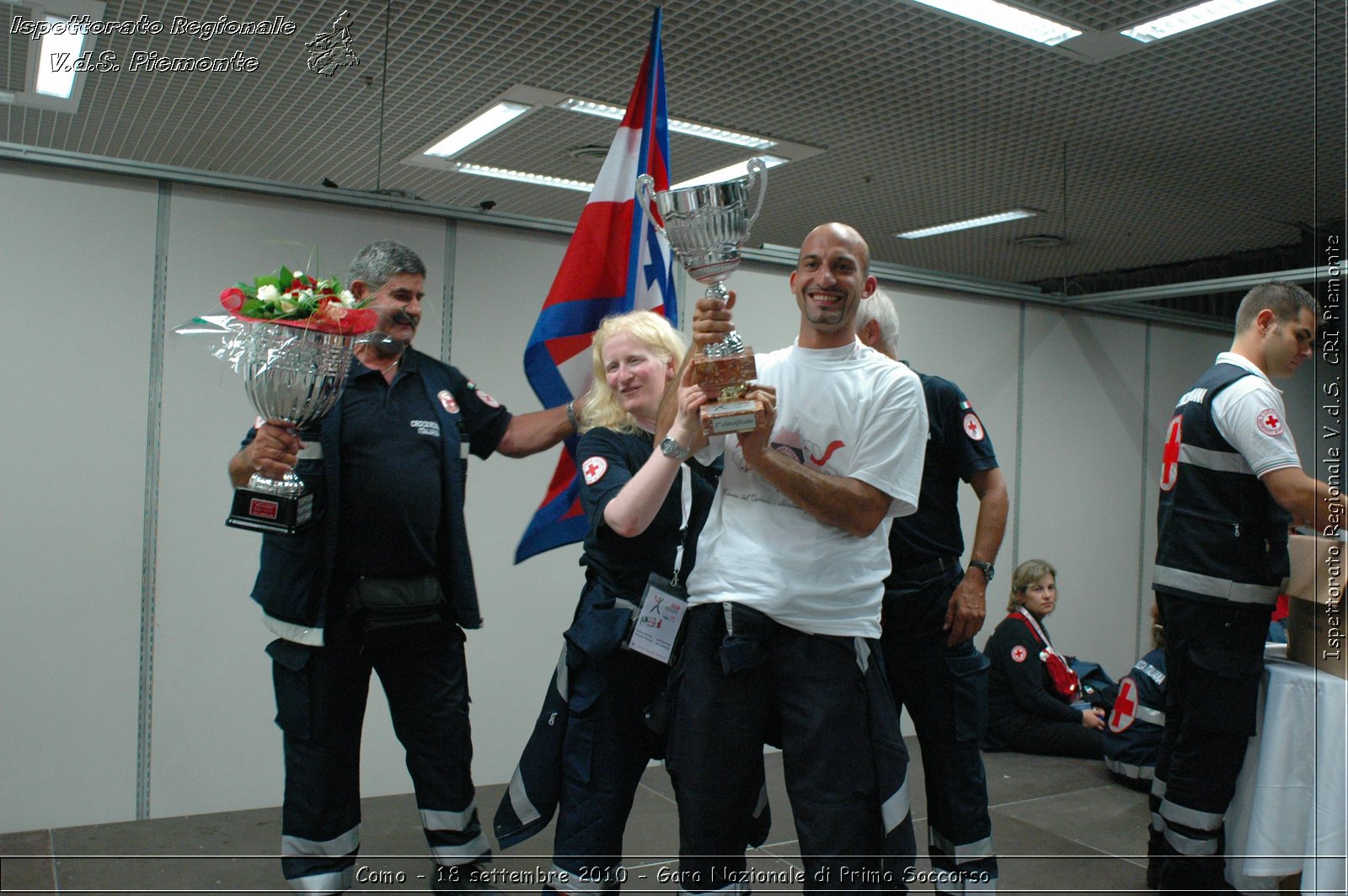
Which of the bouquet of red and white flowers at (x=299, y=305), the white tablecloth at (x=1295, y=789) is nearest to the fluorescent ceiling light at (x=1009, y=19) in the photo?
the white tablecloth at (x=1295, y=789)

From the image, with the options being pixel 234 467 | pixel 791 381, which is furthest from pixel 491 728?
pixel 791 381

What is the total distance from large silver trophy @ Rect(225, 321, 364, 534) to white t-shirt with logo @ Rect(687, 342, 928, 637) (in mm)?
863

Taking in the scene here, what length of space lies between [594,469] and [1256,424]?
71.4 inches

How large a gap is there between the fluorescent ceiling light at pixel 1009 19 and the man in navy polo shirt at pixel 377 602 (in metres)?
2.95

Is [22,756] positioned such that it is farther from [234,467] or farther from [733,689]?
[733,689]

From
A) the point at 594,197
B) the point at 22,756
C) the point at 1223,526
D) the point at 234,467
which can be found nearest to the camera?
the point at 234,467

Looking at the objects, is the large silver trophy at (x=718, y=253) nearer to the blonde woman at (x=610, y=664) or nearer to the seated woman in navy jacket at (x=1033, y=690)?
the blonde woman at (x=610, y=664)

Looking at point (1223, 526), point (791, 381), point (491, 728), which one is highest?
point (791, 381)

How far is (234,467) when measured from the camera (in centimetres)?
216

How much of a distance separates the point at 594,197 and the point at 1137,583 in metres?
3.67

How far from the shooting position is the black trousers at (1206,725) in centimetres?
267

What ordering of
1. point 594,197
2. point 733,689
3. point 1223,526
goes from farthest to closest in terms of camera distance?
point 594,197, point 1223,526, point 733,689

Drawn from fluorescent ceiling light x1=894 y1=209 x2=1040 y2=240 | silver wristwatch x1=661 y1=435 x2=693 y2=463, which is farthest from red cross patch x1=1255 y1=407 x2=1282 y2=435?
fluorescent ceiling light x1=894 y1=209 x2=1040 y2=240

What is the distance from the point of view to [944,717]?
242 centimetres
